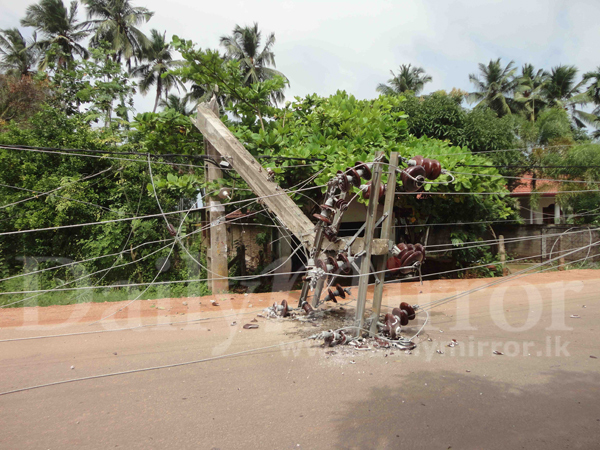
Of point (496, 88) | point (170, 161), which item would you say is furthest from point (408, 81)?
point (170, 161)

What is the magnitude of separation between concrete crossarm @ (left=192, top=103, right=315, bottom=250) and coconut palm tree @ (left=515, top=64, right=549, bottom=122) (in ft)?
80.8

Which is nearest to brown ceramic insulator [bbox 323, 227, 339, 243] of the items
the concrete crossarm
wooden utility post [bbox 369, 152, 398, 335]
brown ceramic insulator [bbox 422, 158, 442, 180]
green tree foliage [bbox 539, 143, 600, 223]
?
the concrete crossarm

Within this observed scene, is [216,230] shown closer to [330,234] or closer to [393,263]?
[330,234]

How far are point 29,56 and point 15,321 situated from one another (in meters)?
23.8

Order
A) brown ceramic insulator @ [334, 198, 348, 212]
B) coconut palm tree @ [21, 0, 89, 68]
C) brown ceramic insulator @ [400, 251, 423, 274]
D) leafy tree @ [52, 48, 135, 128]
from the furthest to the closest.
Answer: coconut palm tree @ [21, 0, 89, 68] → leafy tree @ [52, 48, 135, 128] → brown ceramic insulator @ [334, 198, 348, 212] → brown ceramic insulator @ [400, 251, 423, 274]

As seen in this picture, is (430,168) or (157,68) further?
(157,68)

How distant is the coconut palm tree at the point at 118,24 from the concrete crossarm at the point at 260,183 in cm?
2223

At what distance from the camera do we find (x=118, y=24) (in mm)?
25156

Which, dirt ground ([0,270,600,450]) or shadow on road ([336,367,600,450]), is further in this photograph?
dirt ground ([0,270,600,450])

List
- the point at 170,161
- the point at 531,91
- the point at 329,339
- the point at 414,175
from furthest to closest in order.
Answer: the point at 531,91, the point at 170,161, the point at 329,339, the point at 414,175

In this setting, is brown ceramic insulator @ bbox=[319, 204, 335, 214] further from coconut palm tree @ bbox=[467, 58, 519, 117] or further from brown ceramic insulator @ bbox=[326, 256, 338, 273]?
coconut palm tree @ bbox=[467, 58, 519, 117]

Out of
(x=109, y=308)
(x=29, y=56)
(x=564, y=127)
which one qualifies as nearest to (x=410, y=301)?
(x=109, y=308)

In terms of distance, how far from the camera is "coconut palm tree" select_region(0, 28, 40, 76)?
77.2 ft

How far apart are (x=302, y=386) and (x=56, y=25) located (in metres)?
28.3
